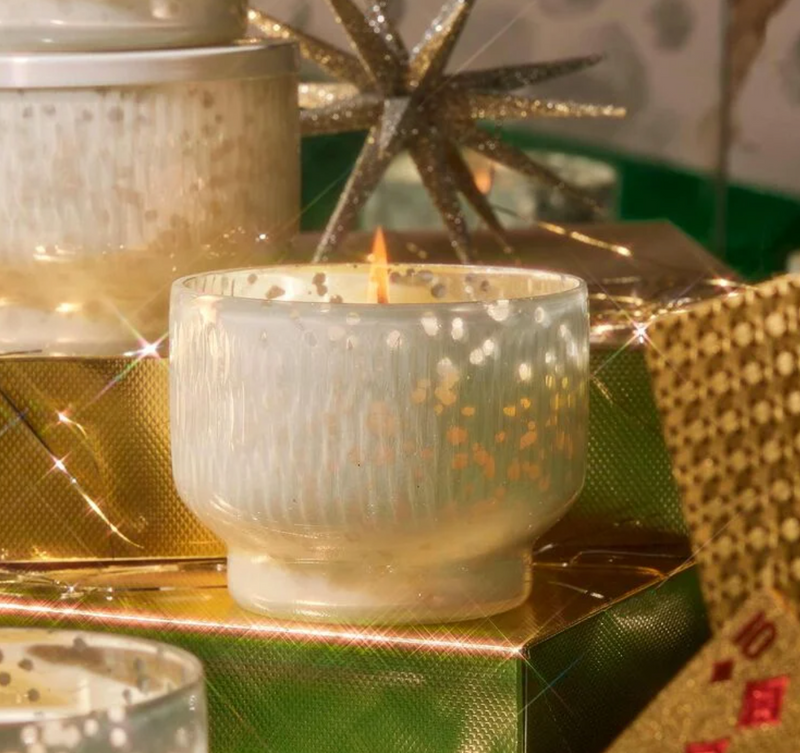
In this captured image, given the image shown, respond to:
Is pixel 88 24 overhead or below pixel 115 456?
overhead

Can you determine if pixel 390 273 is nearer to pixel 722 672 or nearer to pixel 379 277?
pixel 379 277

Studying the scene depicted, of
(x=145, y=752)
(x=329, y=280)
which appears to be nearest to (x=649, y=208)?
(x=329, y=280)

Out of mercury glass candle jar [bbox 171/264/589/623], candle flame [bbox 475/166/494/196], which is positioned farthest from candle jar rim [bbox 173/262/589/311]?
candle flame [bbox 475/166/494/196]

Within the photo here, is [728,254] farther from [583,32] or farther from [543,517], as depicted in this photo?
[543,517]

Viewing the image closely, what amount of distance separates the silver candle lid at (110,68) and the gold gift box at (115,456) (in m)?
0.07

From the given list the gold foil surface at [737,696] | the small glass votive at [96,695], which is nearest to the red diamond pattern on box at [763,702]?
the gold foil surface at [737,696]

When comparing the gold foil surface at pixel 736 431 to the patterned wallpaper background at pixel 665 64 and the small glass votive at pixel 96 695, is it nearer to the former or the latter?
the small glass votive at pixel 96 695

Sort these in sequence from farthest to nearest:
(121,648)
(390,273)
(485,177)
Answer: (485,177) < (390,273) < (121,648)

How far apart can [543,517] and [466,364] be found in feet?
0.14

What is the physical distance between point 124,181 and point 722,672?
20cm

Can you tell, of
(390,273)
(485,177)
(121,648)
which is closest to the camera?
(121,648)

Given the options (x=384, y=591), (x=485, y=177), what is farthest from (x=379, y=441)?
(x=485, y=177)

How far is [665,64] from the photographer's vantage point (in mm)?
660

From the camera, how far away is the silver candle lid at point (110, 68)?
394mm
